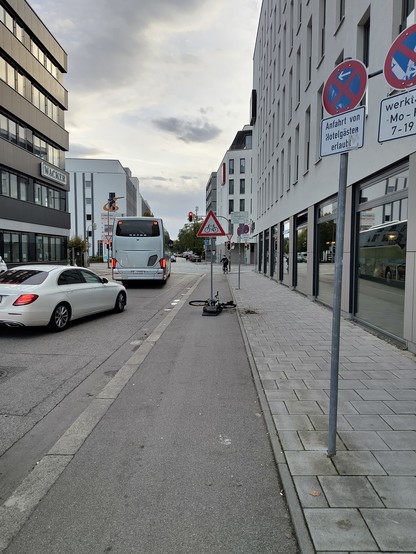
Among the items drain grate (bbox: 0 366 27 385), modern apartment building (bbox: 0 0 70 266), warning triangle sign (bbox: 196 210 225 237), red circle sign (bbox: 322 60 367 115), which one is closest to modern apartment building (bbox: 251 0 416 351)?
red circle sign (bbox: 322 60 367 115)

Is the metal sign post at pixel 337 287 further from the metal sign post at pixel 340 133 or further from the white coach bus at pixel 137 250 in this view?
the white coach bus at pixel 137 250

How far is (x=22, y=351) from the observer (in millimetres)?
6949

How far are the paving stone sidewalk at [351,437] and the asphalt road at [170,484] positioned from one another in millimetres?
248

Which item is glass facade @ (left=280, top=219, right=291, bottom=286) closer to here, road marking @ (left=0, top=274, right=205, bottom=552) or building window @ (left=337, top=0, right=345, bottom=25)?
building window @ (left=337, top=0, right=345, bottom=25)

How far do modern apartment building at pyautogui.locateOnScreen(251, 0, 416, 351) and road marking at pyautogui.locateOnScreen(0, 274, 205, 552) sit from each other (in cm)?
359

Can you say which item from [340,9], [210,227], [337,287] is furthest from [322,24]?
[337,287]

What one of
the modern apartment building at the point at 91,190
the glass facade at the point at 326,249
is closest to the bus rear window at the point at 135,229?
the glass facade at the point at 326,249

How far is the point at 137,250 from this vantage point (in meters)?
19.2

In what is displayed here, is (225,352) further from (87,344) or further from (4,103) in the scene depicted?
(4,103)

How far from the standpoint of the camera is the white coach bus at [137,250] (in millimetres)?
19125

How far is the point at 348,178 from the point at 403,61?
7.55m

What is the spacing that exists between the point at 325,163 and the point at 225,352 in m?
7.94

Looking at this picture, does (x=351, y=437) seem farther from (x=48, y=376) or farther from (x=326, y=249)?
(x=326, y=249)

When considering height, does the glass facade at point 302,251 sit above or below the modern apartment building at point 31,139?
below
